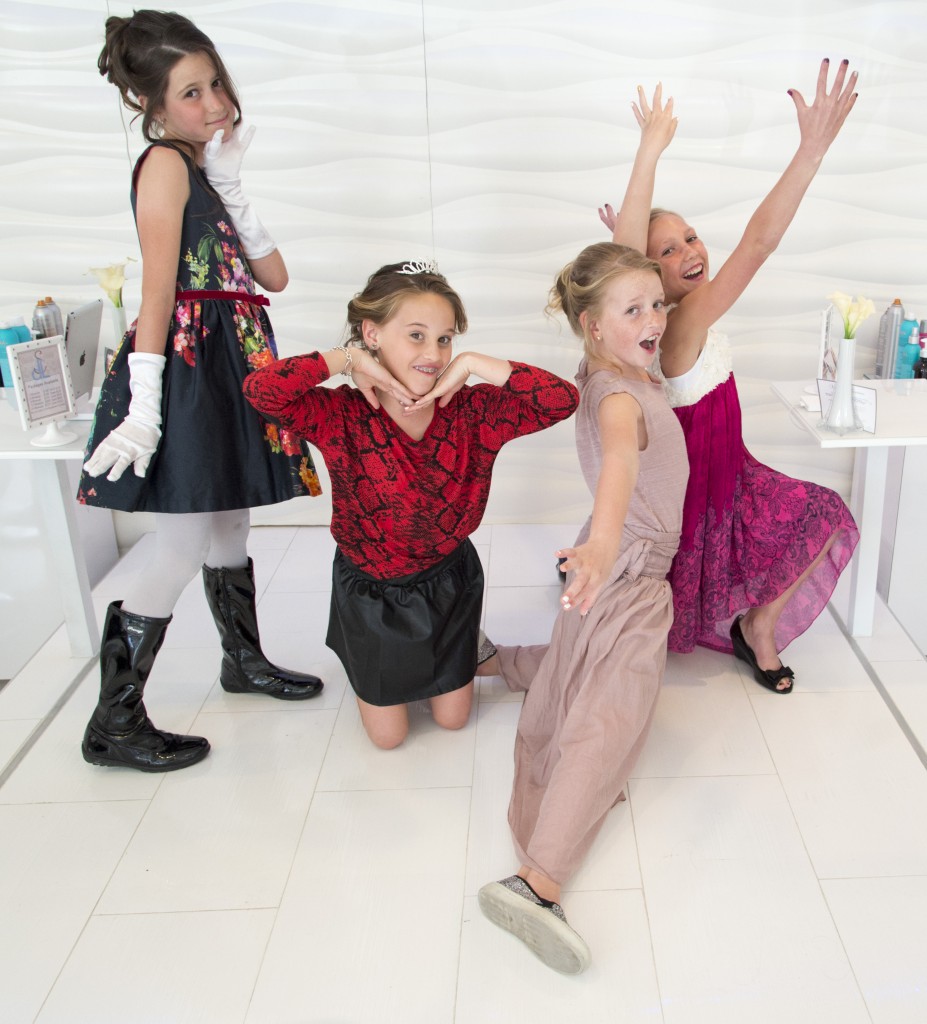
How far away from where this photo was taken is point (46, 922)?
5.85 ft

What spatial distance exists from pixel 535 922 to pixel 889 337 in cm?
217

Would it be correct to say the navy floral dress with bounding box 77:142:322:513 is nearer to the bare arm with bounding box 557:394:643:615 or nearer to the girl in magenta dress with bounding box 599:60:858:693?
the bare arm with bounding box 557:394:643:615

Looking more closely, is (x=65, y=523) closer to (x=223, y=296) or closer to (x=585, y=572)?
(x=223, y=296)

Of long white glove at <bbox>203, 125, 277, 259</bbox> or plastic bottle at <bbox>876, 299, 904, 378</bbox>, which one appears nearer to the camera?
long white glove at <bbox>203, 125, 277, 259</bbox>

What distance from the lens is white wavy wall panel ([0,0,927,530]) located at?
2910 millimetres

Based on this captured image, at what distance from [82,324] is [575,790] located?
1619 millimetres

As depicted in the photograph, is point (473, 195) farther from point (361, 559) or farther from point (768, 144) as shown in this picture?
point (361, 559)

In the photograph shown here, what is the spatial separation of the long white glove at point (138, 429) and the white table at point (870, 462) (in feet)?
4.53

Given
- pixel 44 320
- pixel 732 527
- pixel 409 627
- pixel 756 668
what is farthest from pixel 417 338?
pixel 44 320

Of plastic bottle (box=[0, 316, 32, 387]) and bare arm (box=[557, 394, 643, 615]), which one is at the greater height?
plastic bottle (box=[0, 316, 32, 387])

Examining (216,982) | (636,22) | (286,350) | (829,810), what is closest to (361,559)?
(216,982)

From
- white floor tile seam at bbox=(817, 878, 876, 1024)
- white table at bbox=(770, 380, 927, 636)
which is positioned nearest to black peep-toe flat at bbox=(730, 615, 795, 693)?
white table at bbox=(770, 380, 927, 636)

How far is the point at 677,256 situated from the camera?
7.22ft

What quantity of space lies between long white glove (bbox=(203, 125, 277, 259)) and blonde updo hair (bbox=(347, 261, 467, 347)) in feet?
0.96
